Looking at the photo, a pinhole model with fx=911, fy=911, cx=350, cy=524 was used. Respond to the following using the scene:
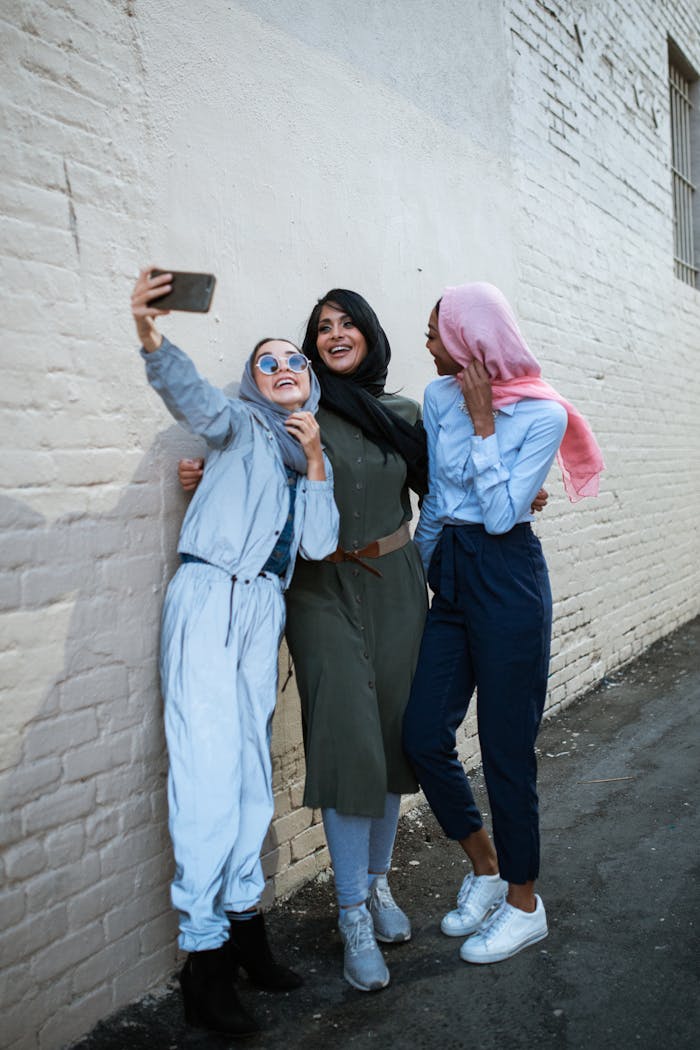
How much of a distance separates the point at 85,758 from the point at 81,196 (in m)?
1.49

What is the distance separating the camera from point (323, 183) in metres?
3.45

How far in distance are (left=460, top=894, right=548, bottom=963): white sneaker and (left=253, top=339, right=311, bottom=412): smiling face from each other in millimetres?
1696

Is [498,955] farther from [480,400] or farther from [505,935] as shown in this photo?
[480,400]

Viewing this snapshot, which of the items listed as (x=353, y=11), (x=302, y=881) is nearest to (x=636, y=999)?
(x=302, y=881)

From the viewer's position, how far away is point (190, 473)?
2.67m

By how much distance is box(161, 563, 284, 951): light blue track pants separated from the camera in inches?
91.8

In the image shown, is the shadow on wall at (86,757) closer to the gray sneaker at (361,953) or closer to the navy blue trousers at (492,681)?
the gray sneaker at (361,953)

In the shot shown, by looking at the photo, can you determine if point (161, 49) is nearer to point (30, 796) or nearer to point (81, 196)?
point (81, 196)

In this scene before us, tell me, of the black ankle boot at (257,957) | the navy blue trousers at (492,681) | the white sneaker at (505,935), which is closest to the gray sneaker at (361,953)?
the black ankle boot at (257,957)

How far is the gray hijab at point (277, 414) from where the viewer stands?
2.63 m

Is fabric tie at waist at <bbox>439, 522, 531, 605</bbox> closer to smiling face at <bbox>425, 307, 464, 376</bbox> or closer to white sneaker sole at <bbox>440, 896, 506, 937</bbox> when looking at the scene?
smiling face at <bbox>425, 307, 464, 376</bbox>

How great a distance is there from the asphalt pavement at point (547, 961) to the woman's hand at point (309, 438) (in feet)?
4.93

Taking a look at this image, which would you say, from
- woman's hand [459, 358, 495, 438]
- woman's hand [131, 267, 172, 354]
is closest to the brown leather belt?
woman's hand [459, 358, 495, 438]

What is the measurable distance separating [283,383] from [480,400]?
1.93 ft
